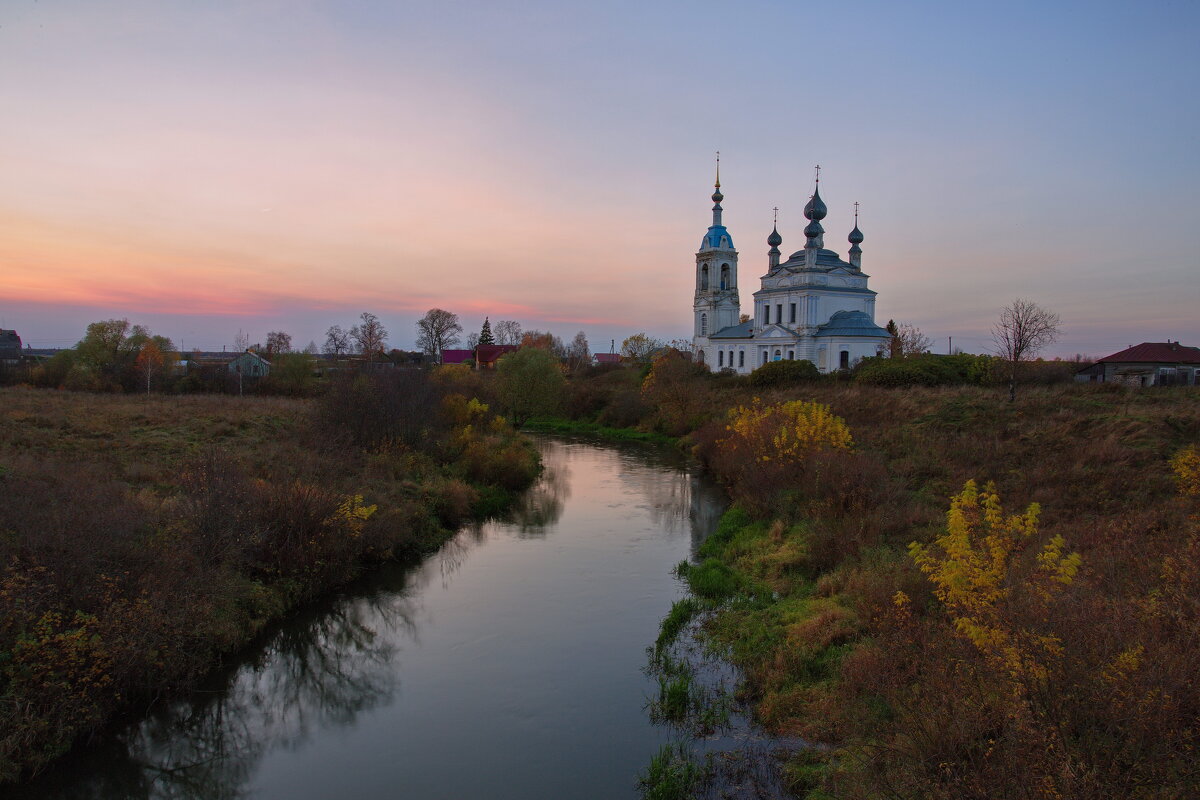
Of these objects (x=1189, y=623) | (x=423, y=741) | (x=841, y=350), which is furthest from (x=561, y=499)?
(x=841, y=350)

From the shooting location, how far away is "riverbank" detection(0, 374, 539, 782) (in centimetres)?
803

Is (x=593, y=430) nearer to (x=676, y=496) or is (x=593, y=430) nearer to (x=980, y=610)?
(x=676, y=496)

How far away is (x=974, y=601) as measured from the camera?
7.52 metres

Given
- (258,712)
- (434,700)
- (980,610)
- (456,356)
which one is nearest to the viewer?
(980,610)

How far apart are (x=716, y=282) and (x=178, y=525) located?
5764 cm

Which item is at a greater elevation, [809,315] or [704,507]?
[809,315]

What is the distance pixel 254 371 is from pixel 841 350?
47.0 meters

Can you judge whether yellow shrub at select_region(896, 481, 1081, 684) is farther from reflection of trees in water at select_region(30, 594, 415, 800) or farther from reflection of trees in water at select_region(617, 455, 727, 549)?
reflection of trees in water at select_region(617, 455, 727, 549)

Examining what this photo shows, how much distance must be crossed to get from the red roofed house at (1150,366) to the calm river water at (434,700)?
28.6 metres

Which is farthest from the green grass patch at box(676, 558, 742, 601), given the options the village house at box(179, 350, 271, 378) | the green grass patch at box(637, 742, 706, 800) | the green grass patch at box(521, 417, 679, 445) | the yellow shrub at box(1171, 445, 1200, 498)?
the village house at box(179, 350, 271, 378)

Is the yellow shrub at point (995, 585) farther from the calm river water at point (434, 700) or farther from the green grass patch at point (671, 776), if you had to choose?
the calm river water at point (434, 700)

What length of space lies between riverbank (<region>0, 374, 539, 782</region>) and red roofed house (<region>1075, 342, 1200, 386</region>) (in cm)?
2944

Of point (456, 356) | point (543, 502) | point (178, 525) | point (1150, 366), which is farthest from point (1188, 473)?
point (456, 356)

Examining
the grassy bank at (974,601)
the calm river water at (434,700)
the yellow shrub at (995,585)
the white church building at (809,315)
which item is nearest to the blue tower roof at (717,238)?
the white church building at (809,315)
